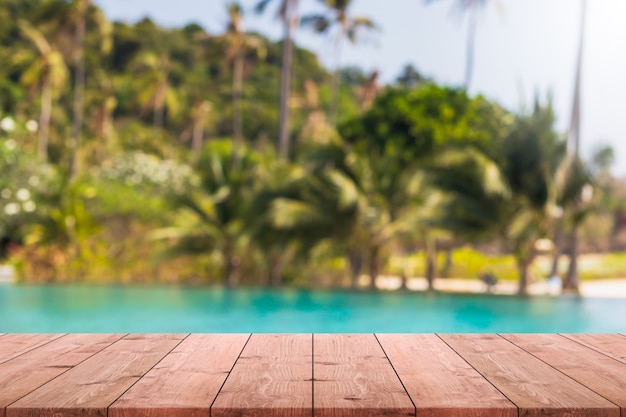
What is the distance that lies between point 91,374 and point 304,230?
962 centimetres

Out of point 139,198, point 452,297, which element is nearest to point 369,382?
point 452,297

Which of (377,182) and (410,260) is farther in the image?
(410,260)

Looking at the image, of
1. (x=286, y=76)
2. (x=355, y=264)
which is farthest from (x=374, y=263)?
(x=286, y=76)

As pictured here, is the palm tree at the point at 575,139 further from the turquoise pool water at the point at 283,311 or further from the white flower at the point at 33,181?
the white flower at the point at 33,181

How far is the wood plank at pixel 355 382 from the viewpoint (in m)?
1.64

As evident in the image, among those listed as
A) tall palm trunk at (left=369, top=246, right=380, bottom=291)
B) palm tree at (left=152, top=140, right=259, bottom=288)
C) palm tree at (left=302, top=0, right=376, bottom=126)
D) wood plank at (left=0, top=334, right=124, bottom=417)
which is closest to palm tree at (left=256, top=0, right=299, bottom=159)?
palm tree at (left=302, top=0, right=376, bottom=126)

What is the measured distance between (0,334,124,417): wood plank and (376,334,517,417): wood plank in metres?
0.98

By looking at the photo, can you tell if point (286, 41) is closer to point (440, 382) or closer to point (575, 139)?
point (575, 139)

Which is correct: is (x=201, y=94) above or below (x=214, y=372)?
above

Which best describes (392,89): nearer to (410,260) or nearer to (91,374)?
(410,260)

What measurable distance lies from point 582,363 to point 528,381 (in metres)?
0.37

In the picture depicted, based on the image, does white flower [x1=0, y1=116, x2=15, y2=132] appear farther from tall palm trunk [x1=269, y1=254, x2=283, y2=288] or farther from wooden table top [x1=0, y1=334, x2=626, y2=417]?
wooden table top [x1=0, y1=334, x2=626, y2=417]

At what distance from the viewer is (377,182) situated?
38.2 ft

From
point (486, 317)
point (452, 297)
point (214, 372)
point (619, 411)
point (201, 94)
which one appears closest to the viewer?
point (619, 411)
